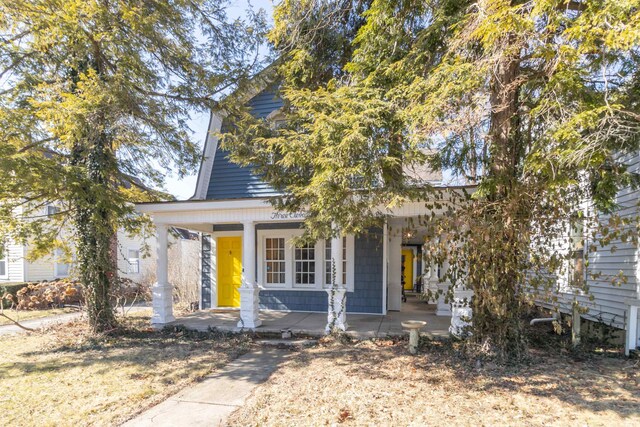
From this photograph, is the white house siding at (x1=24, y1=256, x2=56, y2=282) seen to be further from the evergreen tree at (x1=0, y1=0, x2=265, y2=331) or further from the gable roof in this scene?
the gable roof

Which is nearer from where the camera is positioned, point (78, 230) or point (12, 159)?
point (12, 159)

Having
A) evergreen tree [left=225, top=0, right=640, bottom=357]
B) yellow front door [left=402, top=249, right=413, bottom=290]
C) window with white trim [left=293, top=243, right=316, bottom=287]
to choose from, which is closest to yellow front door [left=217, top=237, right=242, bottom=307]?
window with white trim [left=293, top=243, right=316, bottom=287]

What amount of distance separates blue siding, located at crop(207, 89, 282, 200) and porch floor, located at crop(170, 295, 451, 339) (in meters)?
3.36

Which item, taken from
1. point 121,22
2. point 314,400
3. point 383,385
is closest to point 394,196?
point 383,385

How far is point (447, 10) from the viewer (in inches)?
227

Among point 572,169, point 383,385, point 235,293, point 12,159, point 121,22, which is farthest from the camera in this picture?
point 235,293

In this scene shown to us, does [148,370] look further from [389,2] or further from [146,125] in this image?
[389,2]

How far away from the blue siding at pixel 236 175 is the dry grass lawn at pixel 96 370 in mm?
4100

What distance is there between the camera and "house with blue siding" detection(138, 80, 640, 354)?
804 cm

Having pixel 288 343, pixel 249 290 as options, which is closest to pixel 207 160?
pixel 249 290

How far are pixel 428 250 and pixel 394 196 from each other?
3.54 feet

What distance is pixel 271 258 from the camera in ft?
35.5

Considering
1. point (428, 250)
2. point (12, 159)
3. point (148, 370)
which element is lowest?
point (148, 370)

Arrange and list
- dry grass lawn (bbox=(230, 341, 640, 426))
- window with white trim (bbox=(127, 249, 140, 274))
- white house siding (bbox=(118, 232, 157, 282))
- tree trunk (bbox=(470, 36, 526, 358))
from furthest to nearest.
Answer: window with white trim (bbox=(127, 249, 140, 274)) → white house siding (bbox=(118, 232, 157, 282)) → tree trunk (bbox=(470, 36, 526, 358)) → dry grass lawn (bbox=(230, 341, 640, 426))
